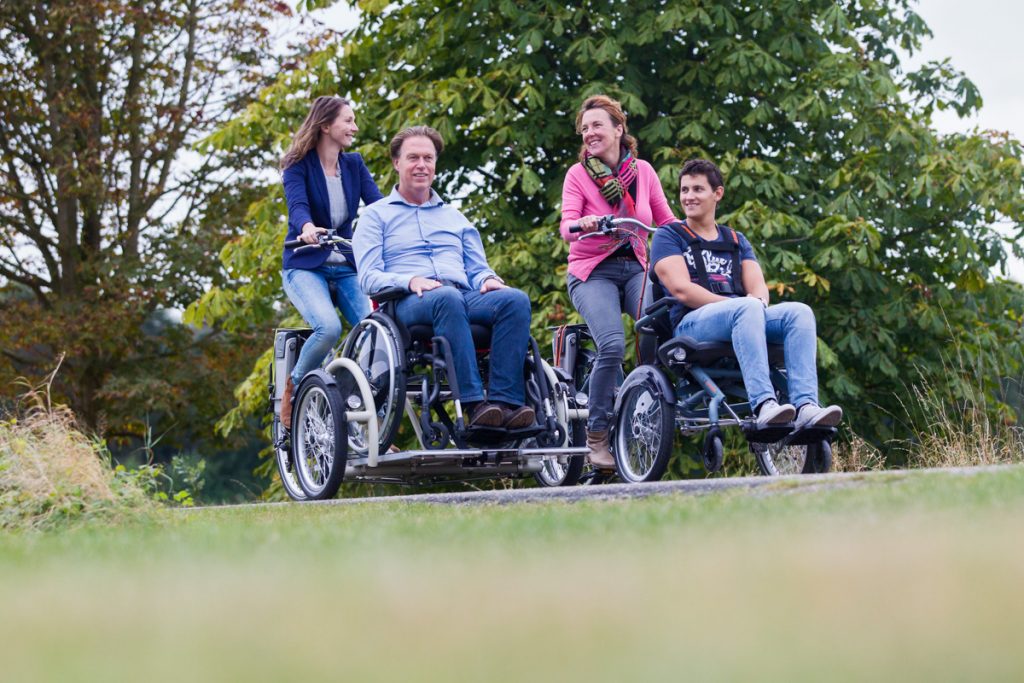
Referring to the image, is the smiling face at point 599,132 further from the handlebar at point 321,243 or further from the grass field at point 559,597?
the grass field at point 559,597

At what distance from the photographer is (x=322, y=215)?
640 centimetres

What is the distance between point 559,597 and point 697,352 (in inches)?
140

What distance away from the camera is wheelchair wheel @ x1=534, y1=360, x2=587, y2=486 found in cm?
594

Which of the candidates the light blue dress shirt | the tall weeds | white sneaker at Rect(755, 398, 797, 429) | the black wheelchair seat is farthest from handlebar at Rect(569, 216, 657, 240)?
the tall weeds

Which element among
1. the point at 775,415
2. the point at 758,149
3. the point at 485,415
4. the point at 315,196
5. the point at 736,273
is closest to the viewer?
the point at 775,415

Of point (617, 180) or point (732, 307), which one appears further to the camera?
point (617, 180)

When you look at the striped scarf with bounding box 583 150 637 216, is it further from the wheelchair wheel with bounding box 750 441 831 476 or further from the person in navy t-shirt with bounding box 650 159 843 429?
the wheelchair wheel with bounding box 750 441 831 476

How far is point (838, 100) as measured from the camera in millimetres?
11125

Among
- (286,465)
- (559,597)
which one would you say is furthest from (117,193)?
(559,597)

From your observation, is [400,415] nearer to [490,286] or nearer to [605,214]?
[490,286]

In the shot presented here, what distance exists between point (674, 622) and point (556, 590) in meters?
0.40

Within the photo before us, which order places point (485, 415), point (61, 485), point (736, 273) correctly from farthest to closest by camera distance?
point (736, 273) → point (485, 415) → point (61, 485)

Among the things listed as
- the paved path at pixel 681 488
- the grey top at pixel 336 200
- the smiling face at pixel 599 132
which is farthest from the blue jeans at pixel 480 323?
the smiling face at pixel 599 132

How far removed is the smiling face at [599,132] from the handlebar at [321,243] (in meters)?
1.32
